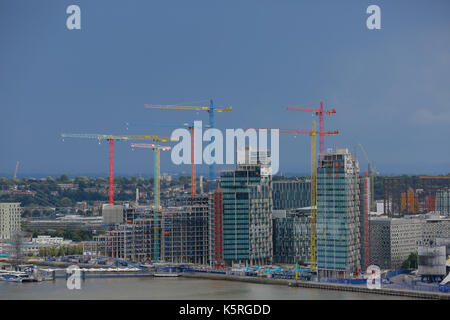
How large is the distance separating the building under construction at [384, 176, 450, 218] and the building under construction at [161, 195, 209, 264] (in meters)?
6.74

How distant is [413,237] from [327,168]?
3.69m

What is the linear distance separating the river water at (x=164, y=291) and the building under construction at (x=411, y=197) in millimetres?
9567

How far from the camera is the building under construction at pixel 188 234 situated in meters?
24.3

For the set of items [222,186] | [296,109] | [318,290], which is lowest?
[318,290]

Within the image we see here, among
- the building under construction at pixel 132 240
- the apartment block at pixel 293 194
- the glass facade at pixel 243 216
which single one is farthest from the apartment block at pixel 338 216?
the apartment block at pixel 293 194

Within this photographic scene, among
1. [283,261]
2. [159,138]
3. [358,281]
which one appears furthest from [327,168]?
[159,138]

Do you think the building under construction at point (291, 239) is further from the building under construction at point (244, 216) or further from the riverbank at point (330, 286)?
the riverbank at point (330, 286)

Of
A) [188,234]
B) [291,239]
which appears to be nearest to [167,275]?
[188,234]

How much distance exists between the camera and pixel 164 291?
18969mm

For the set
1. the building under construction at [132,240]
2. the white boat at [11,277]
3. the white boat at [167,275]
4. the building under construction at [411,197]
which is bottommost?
the white boat at [167,275]

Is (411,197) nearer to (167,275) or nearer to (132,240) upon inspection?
(132,240)

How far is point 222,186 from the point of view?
2308 cm

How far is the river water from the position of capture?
1784 centimetres

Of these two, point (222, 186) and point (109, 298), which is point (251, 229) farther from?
point (109, 298)
